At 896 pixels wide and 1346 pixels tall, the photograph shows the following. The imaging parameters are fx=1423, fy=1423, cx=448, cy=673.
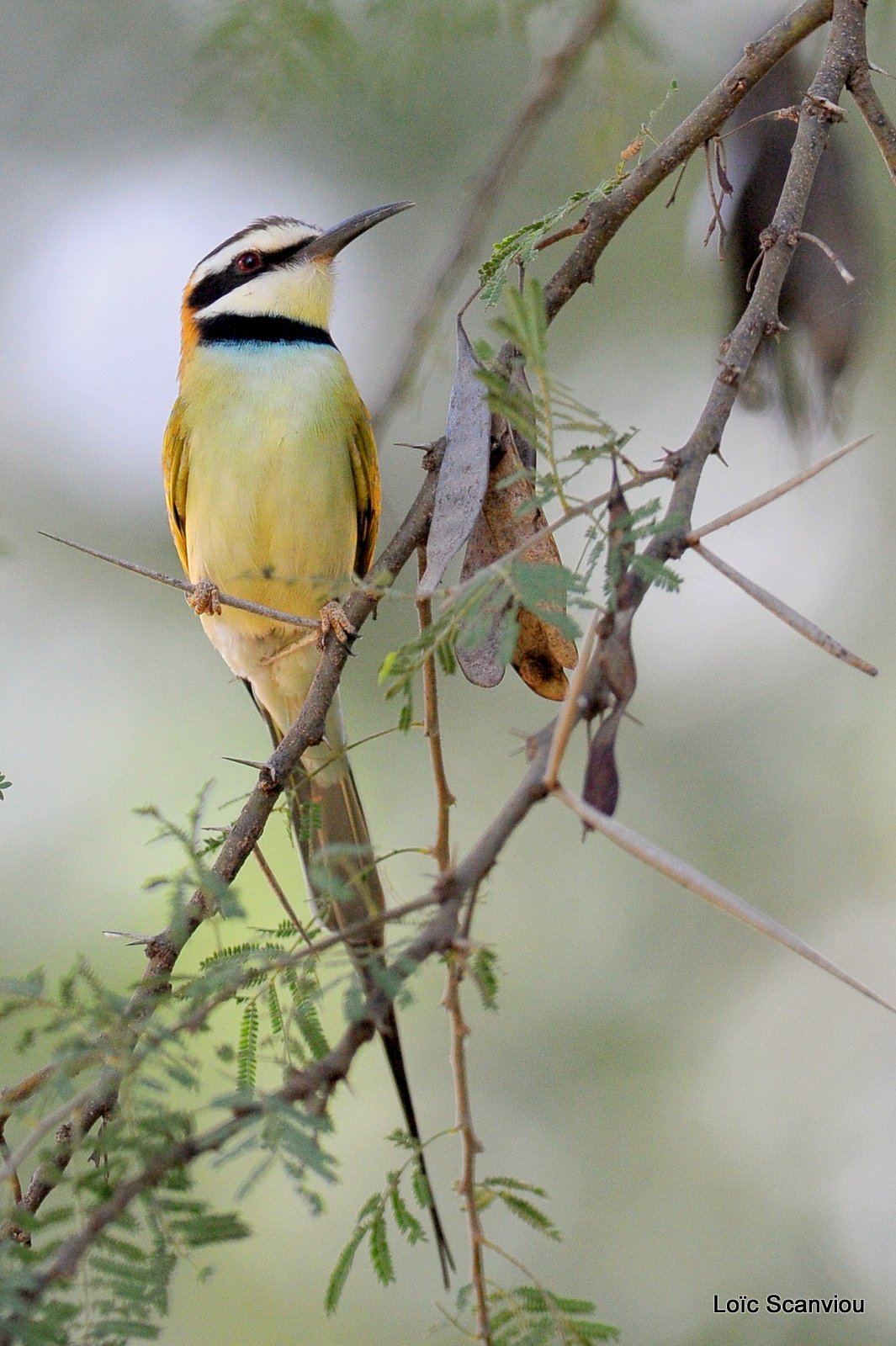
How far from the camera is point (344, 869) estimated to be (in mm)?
1996

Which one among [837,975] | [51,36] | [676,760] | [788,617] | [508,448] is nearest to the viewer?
[837,975]

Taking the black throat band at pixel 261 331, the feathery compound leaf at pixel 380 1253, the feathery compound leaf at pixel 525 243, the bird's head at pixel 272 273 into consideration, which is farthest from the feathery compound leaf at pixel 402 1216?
the bird's head at pixel 272 273

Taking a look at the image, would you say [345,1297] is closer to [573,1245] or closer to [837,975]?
[573,1245]

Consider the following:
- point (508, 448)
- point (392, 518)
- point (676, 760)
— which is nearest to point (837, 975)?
point (508, 448)

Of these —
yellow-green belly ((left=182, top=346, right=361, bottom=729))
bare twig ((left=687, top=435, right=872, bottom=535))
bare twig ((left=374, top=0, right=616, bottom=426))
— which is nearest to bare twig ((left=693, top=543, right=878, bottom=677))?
bare twig ((left=687, top=435, right=872, bottom=535))

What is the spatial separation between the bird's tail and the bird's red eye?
1.11m

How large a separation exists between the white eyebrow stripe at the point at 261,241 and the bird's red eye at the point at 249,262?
15mm

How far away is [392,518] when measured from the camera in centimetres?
318

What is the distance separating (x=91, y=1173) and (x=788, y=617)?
0.73m

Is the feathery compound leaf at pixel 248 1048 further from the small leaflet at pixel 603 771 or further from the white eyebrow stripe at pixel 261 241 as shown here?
the white eyebrow stripe at pixel 261 241

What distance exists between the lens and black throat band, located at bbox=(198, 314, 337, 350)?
3293mm

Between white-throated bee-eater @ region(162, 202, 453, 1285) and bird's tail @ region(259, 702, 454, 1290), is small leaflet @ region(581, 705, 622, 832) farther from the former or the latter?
white-throated bee-eater @ region(162, 202, 453, 1285)

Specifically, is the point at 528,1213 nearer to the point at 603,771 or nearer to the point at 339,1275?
the point at 339,1275
